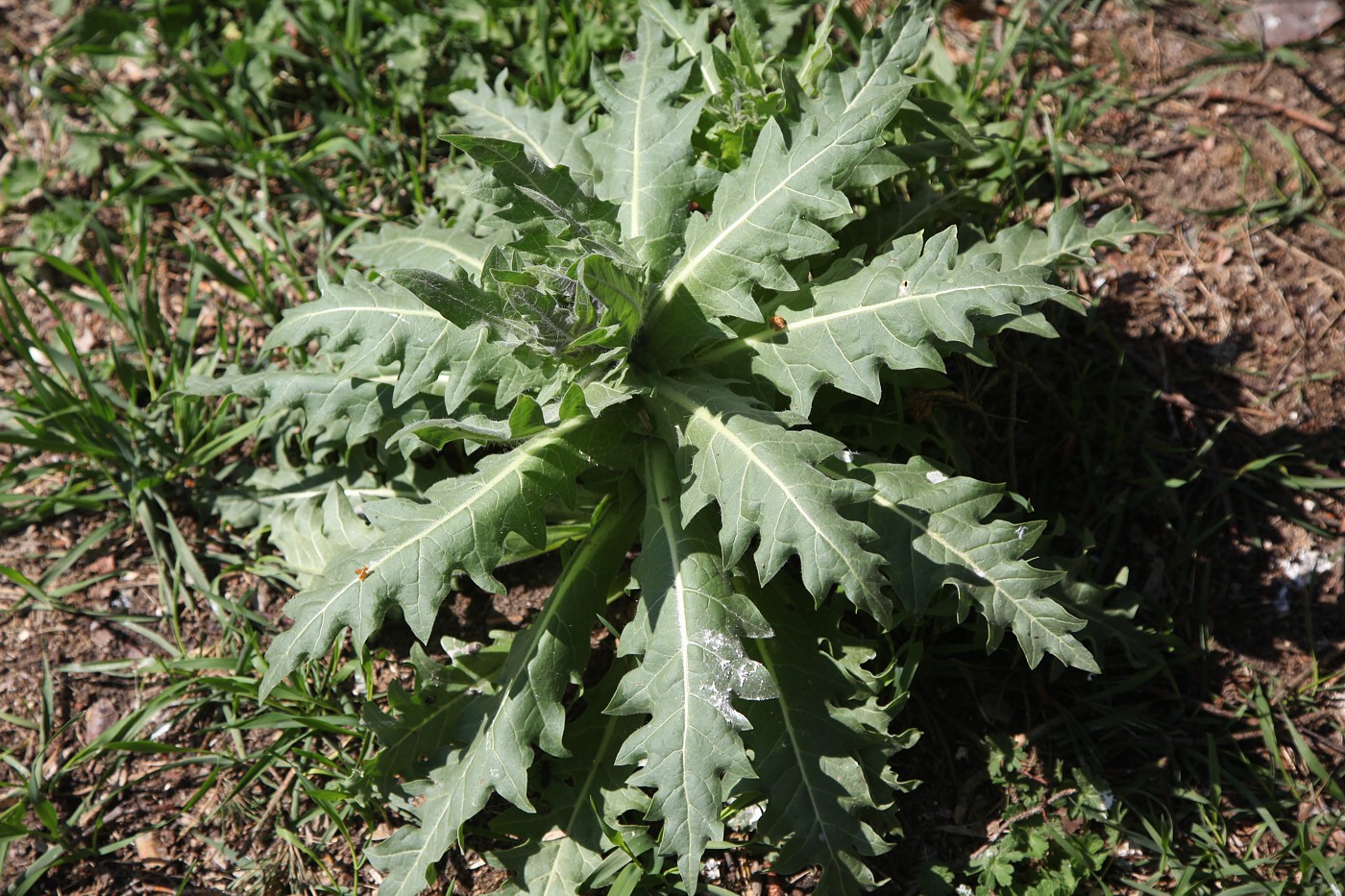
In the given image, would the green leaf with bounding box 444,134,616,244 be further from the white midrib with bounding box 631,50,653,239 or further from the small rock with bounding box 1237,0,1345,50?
the small rock with bounding box 1237,0,1345,50

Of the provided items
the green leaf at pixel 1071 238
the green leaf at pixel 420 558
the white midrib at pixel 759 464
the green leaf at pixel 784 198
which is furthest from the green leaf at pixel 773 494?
the green leaf at pixel 1071 238

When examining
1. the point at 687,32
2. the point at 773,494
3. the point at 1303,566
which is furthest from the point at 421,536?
the point at 1303,566

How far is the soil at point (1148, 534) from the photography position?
3541 mm

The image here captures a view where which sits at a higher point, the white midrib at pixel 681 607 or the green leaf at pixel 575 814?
the white midrib at pixel 681 607

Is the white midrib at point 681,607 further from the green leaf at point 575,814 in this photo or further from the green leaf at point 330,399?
the green leaf at point 330,399

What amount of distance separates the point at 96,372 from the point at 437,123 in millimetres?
1874

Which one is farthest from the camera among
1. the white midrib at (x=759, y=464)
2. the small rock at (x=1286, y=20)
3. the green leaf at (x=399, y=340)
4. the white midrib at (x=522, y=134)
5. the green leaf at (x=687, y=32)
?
the small rock at (x=1286, y=20)

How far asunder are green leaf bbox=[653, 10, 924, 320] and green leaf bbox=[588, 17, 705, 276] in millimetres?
120

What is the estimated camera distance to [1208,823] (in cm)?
332

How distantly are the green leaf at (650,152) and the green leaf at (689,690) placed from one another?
3.36ft

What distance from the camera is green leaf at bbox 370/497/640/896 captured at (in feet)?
9.83

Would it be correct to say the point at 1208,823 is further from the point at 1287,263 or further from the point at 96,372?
the point at 96,372

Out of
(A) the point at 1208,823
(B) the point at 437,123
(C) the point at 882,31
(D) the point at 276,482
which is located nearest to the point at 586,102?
(B) the point at 437,123

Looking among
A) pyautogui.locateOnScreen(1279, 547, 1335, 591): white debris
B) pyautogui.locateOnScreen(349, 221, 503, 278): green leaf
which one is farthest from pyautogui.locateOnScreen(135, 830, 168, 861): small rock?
pyautogui.locateOnScreen(1279, 547, 1335, 591): white debris
